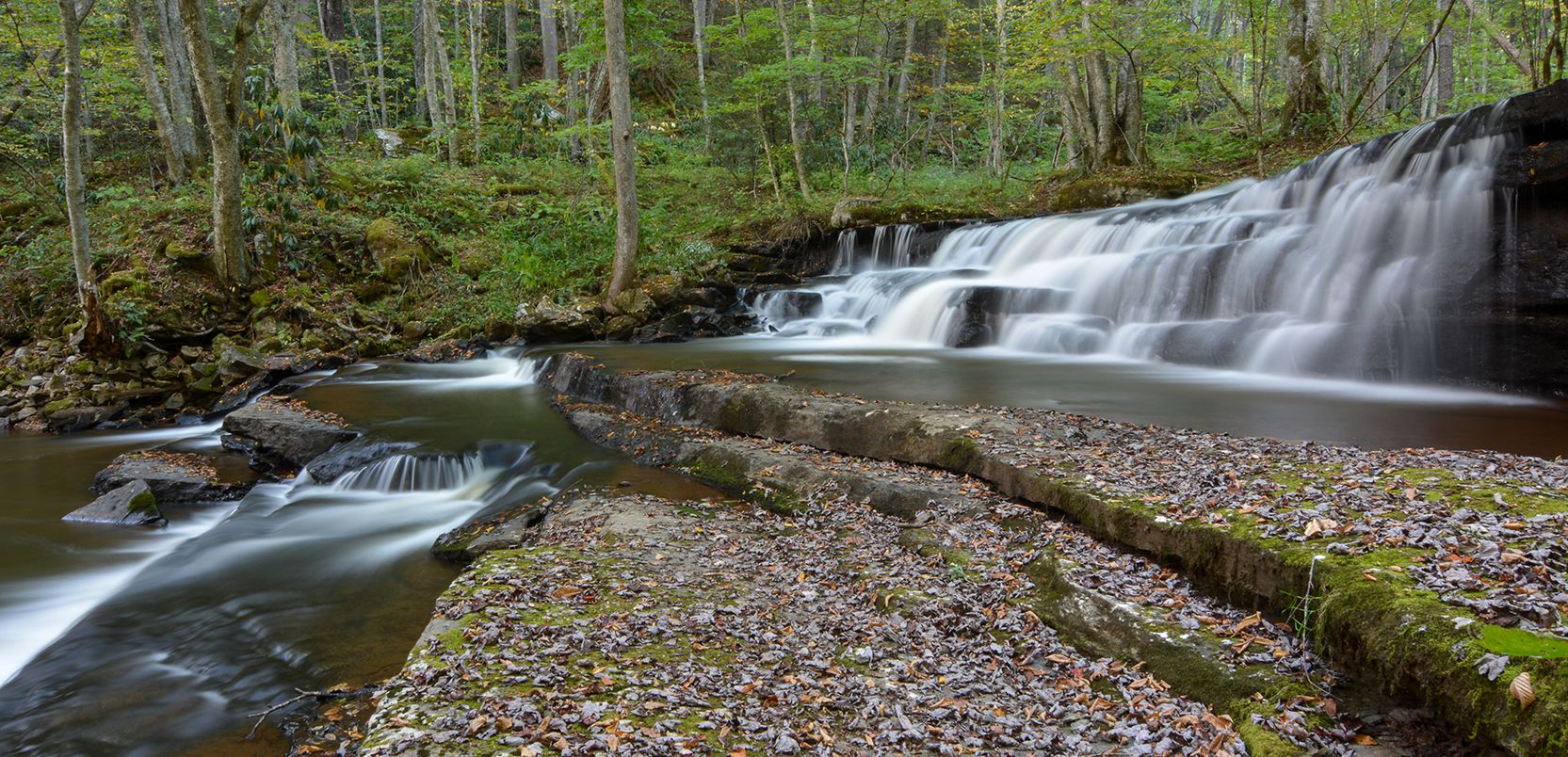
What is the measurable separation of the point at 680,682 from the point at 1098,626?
5.78 ft

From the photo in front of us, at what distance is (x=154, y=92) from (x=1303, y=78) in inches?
880

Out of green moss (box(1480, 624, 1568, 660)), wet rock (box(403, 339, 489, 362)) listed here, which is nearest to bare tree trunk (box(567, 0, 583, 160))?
wet rock (box(403, 339, 489, 362))

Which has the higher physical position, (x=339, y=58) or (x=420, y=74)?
(x=339, y=58)

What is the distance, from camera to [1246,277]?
33.4ft

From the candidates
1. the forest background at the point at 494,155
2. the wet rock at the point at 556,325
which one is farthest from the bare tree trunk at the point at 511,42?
the wet rock at the point at 556,325

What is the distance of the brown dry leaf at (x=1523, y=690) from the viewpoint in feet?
6.97

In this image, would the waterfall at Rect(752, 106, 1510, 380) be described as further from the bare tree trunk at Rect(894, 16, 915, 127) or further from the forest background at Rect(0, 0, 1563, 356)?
the bare tree trunk at Rect(894, 16, 915, 127)

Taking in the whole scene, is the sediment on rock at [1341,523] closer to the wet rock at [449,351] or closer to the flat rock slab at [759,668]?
the flat rock slab at [759,668]

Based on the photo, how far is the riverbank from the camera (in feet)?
8.14

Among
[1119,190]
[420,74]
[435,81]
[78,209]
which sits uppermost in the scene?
[420,74]

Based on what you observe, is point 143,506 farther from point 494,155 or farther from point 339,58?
point 339,58

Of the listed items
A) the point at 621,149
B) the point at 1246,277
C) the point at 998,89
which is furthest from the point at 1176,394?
the point at 998,89

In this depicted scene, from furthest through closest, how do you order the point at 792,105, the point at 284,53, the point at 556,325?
1. the point at 792,105
2. the point at 284,53
3. the point at 556,325

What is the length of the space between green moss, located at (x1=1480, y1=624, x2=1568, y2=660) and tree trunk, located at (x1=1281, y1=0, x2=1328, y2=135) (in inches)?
670
